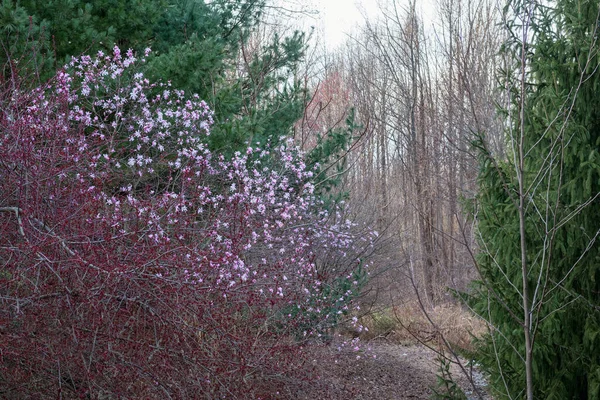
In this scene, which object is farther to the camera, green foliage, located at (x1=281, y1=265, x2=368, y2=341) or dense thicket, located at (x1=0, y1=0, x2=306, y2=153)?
green foliage, located at (x1=281, y1=265, x2=368, y2=341)

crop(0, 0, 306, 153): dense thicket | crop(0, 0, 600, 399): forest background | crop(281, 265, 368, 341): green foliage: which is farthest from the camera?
crop(281, 265, 368, 341): green foliage

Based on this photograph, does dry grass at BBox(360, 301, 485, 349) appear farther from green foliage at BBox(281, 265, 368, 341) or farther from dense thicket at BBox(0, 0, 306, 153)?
dense thicket at BBox(0, 0, 306, 153)

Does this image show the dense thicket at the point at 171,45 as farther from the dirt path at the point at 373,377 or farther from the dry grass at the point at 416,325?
the dry grass at the point at 416,325

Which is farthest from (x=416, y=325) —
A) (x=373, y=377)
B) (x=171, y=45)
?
(x=171, y=45)

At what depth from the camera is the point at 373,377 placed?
336 inches

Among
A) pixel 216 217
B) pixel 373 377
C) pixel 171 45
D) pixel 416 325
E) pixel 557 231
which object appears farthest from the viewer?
pixel 416 325

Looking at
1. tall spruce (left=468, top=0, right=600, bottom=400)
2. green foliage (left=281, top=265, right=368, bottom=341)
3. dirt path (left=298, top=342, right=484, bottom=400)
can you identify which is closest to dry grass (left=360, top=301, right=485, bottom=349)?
dirt path (left=298, top=342, right=484, bottom=400)

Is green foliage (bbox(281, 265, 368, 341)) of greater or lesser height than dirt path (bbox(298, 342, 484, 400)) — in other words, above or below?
above

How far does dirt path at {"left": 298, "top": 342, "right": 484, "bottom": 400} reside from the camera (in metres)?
7.05

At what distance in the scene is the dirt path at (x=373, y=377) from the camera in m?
7.05

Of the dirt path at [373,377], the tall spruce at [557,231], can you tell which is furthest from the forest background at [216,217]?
the dirt path at [373,377]

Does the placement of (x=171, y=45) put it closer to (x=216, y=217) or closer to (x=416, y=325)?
(x=216, y=217)

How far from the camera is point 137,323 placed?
12.6ft

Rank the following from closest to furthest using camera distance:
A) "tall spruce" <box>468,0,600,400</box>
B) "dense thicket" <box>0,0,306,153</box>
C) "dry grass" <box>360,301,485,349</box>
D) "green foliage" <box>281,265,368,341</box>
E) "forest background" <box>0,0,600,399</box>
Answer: "forest background" <box>0,0,600,399</box> < "tall spruce" <box>468,0,600,400</box> < "dense thicket" <box>0,0,306,153</box> < "green foliage" <box>281,265,368,341</box> < "dry grass" <box>360,301,485,349</box>
